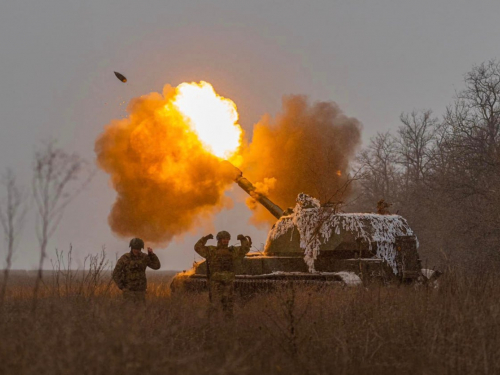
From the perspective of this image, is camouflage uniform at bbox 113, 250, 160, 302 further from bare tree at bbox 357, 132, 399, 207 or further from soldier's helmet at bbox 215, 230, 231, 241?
bare tree at bbox 357, 132, 399, 207

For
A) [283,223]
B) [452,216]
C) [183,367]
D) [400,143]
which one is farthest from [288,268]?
[400,143]

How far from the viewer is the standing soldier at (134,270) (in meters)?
10.3

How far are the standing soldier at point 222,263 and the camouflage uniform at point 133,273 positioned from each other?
848mm

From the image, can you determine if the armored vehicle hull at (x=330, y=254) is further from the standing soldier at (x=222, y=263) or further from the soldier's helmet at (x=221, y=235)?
the soldier's helmet at (x=221, y=235)

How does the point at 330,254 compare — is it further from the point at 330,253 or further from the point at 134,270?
the point at 134,270

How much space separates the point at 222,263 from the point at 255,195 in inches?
191

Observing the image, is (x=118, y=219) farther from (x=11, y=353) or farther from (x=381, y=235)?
(x=11, y=353)

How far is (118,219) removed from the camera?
1828 cm

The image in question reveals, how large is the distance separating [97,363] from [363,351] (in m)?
3.37

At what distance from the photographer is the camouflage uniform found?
10.3 meters

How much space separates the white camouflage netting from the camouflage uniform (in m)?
3.36

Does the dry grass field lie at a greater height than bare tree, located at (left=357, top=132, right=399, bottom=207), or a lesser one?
lesser

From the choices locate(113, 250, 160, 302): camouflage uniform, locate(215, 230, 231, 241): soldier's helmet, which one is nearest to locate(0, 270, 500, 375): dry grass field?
locate(113, 250, 160, 302): camouflage uniform

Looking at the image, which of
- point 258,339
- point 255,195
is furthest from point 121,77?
point 258,339
